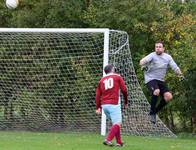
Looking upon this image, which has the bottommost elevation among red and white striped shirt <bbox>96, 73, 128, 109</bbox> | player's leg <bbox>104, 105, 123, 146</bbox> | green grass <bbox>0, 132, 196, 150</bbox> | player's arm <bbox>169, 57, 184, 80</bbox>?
green grass <bbox>0, 132, 196, 150</bbox>

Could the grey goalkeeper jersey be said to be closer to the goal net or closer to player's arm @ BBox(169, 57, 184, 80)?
player's arm @ BBox(169, 57, 184, 80)

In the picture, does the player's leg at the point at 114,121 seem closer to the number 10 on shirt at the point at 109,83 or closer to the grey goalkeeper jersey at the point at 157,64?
the number 10 on shirt at the point at 109,83

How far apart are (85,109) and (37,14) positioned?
3.53 m

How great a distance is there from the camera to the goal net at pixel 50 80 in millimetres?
16922

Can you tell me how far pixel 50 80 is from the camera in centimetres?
1717

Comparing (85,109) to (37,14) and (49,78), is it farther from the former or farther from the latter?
(37,14)

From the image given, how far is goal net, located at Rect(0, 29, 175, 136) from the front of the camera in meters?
16.9

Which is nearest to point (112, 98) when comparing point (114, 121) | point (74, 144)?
point (114, 121)

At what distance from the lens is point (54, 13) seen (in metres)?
18.0

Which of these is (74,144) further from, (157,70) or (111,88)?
(157,70)

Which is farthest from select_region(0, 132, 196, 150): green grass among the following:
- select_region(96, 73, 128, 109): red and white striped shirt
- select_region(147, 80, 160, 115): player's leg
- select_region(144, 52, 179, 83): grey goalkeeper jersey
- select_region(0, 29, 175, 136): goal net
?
select_region(0, 29, 175, 136): goal net

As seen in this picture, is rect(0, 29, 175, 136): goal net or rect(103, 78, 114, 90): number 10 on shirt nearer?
rect(103, 78, 114, 90): number 10 on shirt

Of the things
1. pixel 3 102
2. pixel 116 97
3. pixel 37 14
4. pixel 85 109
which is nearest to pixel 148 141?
pixel 116 97

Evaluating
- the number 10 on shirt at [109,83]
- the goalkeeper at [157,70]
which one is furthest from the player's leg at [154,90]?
the number 10 on shirt at [109,83]
